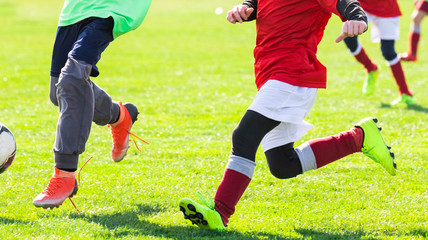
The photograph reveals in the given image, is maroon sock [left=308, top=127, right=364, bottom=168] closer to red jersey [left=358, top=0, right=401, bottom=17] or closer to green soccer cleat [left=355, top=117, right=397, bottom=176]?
green soccer cleat [left=355, top=117, right=397, bottom=176]

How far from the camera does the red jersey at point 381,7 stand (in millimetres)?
7234

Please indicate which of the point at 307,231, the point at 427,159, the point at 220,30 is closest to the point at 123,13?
the point at 307,231

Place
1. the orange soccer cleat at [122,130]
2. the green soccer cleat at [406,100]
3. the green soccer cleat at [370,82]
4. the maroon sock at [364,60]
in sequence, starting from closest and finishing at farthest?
the orange soccer cleat at [122,130], the green soccer cleat at [406,100], the maroon sock at [364,60], the green soccer cleat at [370,82]

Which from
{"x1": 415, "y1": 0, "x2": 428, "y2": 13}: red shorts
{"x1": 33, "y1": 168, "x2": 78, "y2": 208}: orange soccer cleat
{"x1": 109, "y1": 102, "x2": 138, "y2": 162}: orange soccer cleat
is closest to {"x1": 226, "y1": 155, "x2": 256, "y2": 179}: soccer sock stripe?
{"x1": 33, "y1": 168, "x2": 78, "y2": 208}: orange soccer cleat

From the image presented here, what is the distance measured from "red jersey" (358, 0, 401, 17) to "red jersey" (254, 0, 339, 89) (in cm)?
365

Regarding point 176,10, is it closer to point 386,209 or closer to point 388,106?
point 388,106

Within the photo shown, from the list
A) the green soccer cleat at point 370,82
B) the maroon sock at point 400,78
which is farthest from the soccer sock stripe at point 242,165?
the green soccer cleat at point 370,82

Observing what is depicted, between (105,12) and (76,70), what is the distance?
451mm

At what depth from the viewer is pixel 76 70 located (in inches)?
144

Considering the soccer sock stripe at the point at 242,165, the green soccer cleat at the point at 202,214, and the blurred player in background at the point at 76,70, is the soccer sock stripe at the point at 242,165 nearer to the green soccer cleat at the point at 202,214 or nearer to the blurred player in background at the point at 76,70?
the green soccer cleat at the point at 202,214

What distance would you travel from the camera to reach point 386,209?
3914 millimetres

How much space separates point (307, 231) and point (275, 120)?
63 cm

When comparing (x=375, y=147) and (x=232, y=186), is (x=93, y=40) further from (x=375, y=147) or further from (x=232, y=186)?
(x=375, y=147)

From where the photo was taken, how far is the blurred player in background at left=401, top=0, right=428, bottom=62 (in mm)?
10445
